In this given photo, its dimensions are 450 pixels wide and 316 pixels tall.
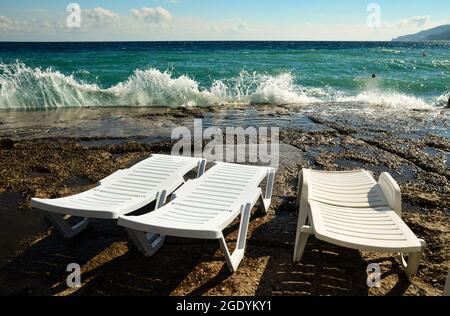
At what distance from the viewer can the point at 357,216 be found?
145 inches

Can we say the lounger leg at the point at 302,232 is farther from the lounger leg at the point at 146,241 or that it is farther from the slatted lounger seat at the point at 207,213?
the lounger leg at the point at 146,241

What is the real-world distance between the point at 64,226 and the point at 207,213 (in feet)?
5.27


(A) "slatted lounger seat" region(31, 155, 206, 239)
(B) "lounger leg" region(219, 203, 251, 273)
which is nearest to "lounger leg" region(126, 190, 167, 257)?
(A) "slatted lounger seat" region(31, 155, 206, 239)

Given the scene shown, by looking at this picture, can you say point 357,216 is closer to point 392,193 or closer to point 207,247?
point 392,193

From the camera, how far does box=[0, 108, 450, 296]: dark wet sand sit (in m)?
3.38

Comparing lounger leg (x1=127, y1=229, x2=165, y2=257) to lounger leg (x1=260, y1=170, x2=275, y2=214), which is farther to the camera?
lounger leg (x1=260, y1=170, x2=275, y2=214)

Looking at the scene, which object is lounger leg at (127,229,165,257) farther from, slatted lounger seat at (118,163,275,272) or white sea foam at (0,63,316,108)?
white sea foam at (0,63,316,108)

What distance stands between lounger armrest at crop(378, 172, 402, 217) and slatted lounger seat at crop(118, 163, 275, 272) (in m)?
1.35

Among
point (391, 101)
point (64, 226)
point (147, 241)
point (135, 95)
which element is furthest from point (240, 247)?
point (391, 101)

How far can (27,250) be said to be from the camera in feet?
13.0

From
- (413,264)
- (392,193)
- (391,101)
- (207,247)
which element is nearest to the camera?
(413,264)

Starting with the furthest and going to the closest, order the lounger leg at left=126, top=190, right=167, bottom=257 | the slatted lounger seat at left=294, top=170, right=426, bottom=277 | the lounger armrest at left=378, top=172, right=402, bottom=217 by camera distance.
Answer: the lounger armrest at left=378, top=172, right=402, bottom=217, the lounger leg at left=126, top=190, right=167, bottom=257, the slatted lounger seat at left=294, top=170, right=426, bottom=277

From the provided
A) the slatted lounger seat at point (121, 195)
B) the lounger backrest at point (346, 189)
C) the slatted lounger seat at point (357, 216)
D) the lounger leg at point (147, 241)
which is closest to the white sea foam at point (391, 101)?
the lounger backrest at point (346, 189)
